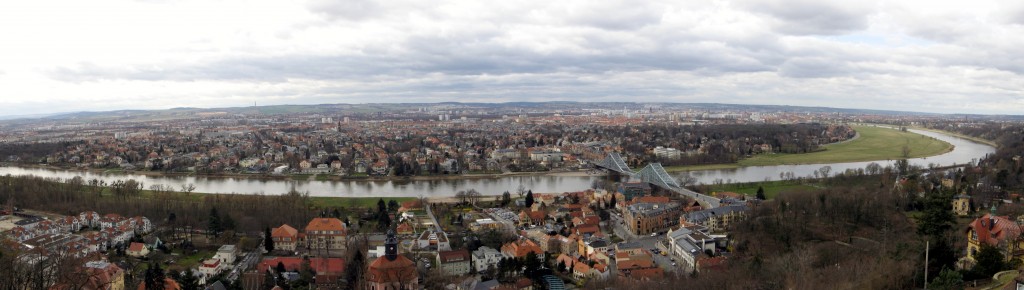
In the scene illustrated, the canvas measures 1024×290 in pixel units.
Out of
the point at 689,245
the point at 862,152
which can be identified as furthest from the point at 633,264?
the point at 862,152

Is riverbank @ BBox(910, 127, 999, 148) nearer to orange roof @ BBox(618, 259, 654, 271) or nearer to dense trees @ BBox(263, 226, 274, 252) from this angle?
orange roof @ BBox(618, 259, 654, 271)

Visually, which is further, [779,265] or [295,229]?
[295,229]

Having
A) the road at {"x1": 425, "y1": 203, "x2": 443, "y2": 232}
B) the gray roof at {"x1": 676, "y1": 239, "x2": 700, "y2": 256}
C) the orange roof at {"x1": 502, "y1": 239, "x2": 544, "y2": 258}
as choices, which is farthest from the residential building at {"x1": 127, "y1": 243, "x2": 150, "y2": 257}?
the gray roof at {"x1": 676, "y1": 239, "x2": 700, "y2": 256}

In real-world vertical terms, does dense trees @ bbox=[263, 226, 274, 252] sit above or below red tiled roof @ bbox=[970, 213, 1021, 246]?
below

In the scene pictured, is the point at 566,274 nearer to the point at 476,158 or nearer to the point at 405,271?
the point at 405,271

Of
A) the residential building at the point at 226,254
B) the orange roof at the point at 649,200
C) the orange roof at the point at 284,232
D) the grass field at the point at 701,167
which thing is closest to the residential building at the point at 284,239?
the orange roof at the point at 284,232

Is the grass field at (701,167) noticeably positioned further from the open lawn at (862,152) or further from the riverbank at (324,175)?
the riverbank at (324,175)

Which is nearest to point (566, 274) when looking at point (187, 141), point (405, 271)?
point (405, 271)
